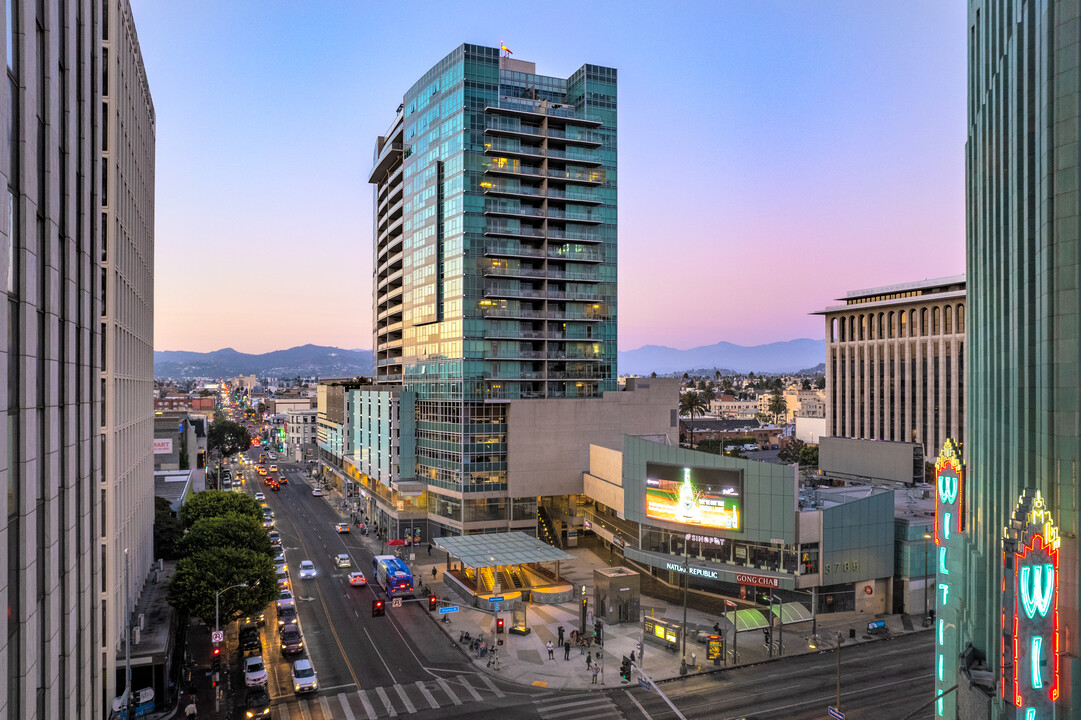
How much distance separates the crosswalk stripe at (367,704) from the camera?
4634 centimetres

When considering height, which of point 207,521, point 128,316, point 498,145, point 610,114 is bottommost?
point 207,521

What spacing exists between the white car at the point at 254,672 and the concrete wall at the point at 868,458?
77291mm

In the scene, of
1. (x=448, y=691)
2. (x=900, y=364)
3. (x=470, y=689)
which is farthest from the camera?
(x=900, y=364)

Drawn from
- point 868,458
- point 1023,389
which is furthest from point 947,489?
point 868,458

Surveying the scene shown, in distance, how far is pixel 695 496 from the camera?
70750 millimetres

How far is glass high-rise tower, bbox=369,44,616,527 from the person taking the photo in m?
99.2

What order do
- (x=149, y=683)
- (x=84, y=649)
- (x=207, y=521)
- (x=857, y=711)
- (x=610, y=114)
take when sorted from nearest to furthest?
(x=84, y=649) → (x=857, y=711) → (x=149, y=683) → (x=207, y=521) → (x=610, y=114)

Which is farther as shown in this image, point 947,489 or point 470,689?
point 470,689

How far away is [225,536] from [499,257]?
53686 mm

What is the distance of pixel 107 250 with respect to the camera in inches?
1898

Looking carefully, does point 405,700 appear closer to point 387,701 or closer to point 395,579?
point 387,701

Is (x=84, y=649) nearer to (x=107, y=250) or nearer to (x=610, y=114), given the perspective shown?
(x=107, y=250)

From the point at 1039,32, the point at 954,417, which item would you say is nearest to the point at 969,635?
the point at 1039,32

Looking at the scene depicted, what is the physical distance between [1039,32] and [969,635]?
27.0 meters
